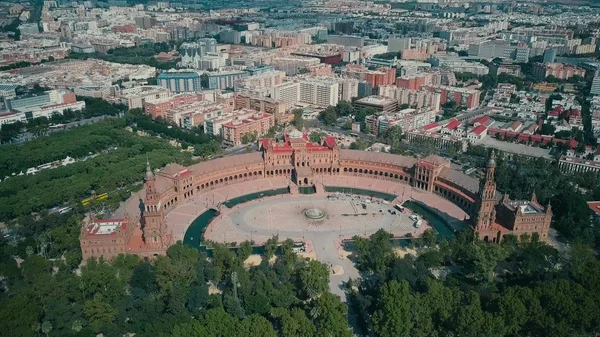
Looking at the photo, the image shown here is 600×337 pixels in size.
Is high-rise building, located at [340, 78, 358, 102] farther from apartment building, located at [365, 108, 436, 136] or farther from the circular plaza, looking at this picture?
the circular plaza

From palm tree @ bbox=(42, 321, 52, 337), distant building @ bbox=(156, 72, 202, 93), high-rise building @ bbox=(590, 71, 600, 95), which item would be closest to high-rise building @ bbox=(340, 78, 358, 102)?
distant building @ bbox=(156, 72, 202, 93)

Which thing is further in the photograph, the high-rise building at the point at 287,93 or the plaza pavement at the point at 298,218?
the high-rise building at the point at 287,93

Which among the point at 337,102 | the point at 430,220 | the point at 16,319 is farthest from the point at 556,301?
the point at 337,102

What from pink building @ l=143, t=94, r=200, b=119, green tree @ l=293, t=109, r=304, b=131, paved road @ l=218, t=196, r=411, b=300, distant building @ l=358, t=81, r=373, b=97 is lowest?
paved road @ l=218, t=196, r=411, b=300

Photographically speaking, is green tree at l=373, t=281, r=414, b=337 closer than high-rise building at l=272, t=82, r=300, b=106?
Yes

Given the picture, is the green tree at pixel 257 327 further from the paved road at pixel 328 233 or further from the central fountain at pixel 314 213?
the central fountain at pixel 314 213

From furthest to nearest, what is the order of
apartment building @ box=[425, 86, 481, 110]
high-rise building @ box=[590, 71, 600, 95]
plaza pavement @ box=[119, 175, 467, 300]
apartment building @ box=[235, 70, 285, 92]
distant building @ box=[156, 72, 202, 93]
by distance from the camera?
1. distant building @ box=[156, 72, 202, 93]
2. apartment building @ box=[235, 70, 285, 92]
3. high-rise building @ box=[590, 71, 600, 95]
4. apartment building @ box=[425, 86, 481, 110]
5. plaza pavement @ box=[119, 175, 467, 300]

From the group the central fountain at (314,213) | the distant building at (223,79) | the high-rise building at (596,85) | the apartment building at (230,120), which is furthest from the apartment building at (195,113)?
the high-rise building at (596,85)

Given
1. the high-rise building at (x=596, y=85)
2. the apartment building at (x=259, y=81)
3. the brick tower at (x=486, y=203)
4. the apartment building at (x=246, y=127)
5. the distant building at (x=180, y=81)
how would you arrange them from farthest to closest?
1. the distant building at (x=180, y=81)
2. the apartment building at (x=259, y=81)
3. the high-rise building at (x=596, y=85)
4. the apartment building at (x=246, y=127)
5. the brick tower at (x=486, y=203)

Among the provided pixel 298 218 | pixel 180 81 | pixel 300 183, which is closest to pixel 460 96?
pixel 300 183

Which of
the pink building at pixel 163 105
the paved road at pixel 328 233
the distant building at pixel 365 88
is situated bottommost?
the paved road at pixel 328 233

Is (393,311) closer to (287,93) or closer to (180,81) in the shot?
(287,93)
